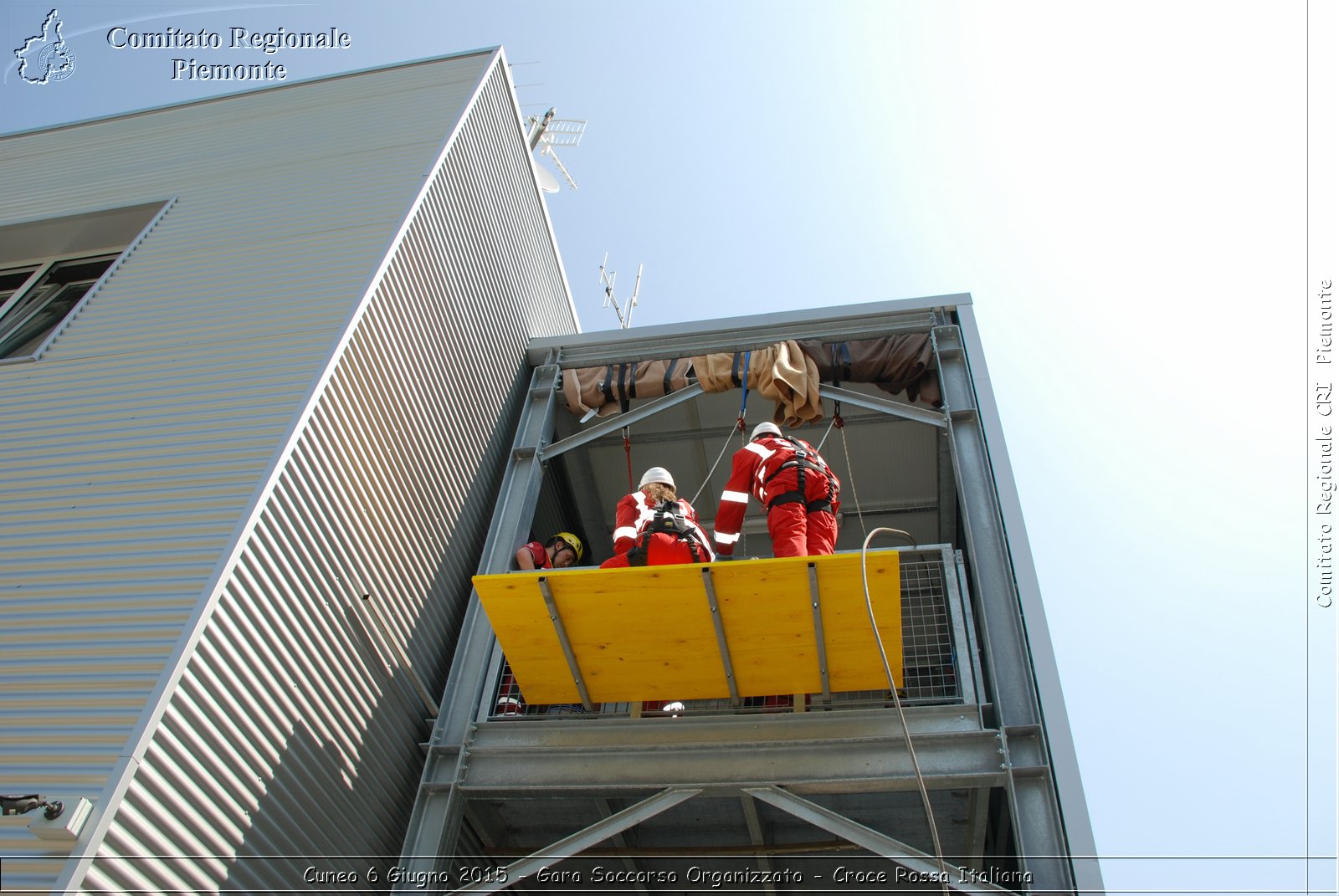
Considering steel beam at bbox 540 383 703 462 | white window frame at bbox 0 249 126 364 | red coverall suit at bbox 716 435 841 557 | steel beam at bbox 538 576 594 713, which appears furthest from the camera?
steel beam at bbox 540 383 703 462

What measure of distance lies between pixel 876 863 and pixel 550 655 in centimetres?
382

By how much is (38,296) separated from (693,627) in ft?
28.1

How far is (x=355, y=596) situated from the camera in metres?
7.39

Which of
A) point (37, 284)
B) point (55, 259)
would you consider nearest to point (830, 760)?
point (37, 284)

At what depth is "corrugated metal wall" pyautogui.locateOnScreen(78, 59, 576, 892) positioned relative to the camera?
226 inches

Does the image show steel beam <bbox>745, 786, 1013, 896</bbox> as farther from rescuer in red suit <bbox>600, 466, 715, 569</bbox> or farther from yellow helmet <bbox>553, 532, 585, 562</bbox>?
yellow helmet <bbox>553, 532, 585, 562</bbox>

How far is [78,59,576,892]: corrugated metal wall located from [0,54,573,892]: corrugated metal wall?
0.03m

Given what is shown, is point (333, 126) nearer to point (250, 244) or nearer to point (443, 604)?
point (250, 244)

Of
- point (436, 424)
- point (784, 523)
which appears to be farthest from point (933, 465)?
point (436, 424)

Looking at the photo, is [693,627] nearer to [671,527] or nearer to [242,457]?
[671,527]

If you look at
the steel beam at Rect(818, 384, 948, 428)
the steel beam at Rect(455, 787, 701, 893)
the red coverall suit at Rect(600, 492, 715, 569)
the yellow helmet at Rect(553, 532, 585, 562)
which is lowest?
the steel beam at Rect(455, 787, 701, 893)

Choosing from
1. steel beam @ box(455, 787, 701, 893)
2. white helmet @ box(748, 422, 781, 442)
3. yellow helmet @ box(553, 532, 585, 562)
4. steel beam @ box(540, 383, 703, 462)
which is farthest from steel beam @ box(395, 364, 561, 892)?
white helmet @ box(748, 422, 781, 442)

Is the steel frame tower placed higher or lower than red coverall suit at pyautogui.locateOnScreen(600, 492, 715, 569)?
lower

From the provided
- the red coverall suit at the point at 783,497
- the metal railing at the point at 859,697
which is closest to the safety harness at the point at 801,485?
the red coverall suit at the point at 783,497
